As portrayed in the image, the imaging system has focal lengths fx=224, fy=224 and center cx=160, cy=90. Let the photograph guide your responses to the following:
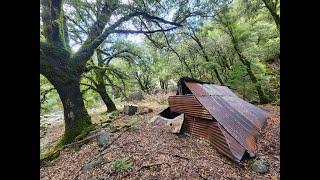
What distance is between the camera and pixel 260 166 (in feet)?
18.6

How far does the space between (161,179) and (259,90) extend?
1291cm

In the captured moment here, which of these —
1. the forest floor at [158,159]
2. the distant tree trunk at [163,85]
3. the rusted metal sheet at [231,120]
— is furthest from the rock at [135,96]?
the rusted metal sheet at [231,120]

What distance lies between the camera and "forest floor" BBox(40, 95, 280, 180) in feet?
17.7

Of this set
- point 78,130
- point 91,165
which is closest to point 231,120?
point 91,165

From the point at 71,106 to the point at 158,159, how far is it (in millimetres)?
4171

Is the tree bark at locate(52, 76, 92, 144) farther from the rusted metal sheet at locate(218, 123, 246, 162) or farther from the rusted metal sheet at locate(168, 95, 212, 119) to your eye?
the rusted metal sheet at locate(218, 123, 246, 162)

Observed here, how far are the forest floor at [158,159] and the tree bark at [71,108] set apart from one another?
0.76m

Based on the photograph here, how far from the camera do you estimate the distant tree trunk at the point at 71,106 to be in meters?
8.15

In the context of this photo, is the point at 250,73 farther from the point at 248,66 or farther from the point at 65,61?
the point at 65,61

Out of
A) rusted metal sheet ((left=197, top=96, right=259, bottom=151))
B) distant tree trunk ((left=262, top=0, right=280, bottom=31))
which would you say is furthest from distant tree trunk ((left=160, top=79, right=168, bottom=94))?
rusted metal sheet ((left=197, top=96, right=259, bottom=151))

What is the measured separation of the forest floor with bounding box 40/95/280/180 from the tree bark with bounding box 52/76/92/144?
759 mm

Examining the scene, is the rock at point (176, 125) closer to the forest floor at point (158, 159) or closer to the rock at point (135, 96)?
the forest floor at point (158, 159)

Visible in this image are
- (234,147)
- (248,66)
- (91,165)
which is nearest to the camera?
(91,165)
